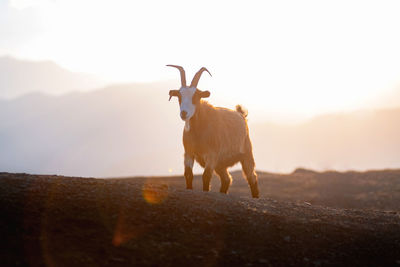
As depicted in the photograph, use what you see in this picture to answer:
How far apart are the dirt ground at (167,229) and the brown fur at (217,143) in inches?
66.0

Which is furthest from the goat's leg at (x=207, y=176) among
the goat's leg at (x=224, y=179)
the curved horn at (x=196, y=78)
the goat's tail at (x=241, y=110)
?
the goat's tail at (x=241, y=110)

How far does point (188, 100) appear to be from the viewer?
40.5 ft

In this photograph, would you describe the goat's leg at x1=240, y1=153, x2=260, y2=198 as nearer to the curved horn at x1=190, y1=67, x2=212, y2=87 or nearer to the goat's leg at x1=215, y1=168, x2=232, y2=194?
the goat's leg at x1=215, y1=168, x2=232, y2=194

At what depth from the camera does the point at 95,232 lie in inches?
299

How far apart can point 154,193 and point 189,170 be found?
2490mm

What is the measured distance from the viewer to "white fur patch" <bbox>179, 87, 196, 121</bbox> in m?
12.2

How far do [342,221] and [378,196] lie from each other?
14244 mm

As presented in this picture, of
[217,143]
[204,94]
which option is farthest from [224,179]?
[204,94]

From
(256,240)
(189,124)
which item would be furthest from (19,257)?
(189,124)

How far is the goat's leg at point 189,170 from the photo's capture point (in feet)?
40.4

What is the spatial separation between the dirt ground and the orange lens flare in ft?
0.07

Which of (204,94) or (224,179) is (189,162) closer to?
(204,94)

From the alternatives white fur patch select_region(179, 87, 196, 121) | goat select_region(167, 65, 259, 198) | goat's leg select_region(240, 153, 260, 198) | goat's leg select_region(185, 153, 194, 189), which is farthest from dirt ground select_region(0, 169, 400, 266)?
goat's leg select_region(240, 153, 260, 198)

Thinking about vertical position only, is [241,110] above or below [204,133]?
above
